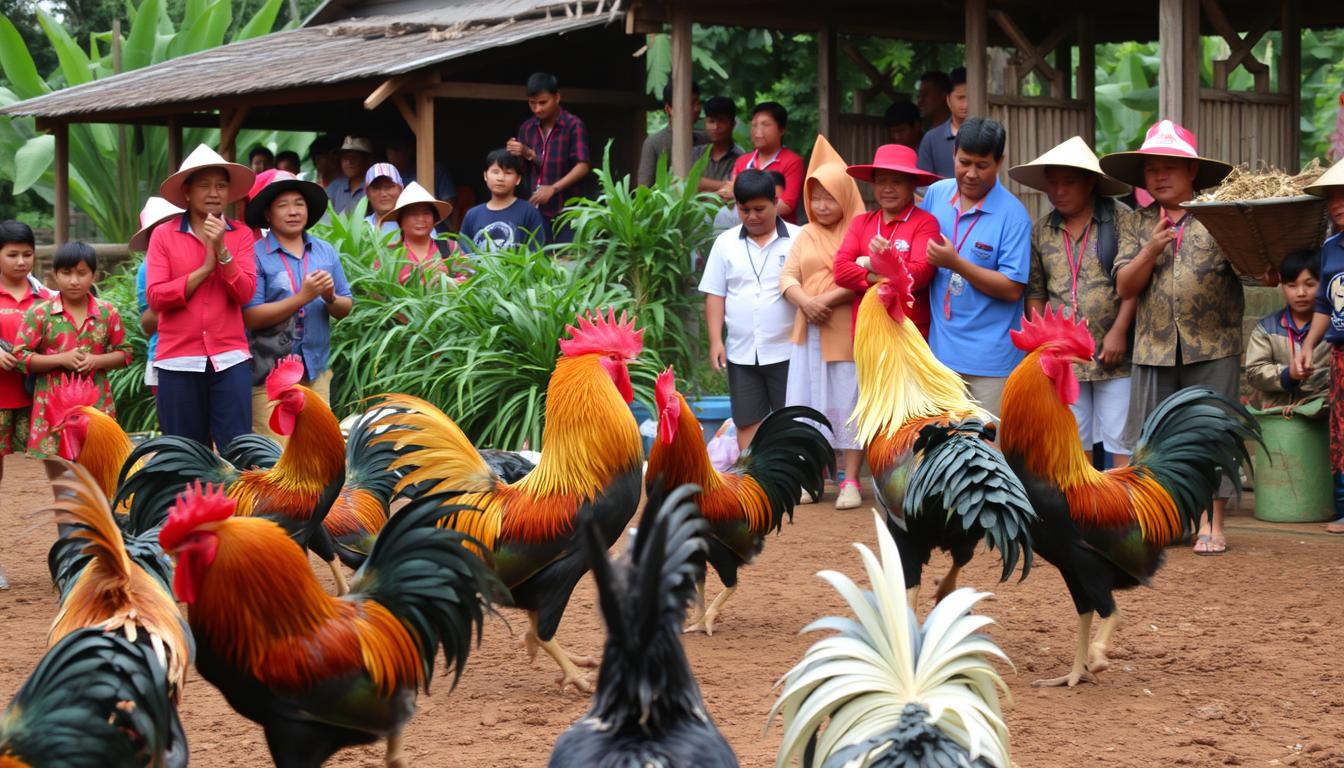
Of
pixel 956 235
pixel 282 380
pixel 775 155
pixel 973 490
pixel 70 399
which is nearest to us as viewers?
pixel 973 490

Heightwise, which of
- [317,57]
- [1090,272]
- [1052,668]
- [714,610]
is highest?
[317,57]

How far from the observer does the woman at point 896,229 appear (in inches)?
310

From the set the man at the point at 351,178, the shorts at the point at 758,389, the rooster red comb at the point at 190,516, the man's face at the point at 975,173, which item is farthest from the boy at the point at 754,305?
the rooster red comb at the point at 190,516

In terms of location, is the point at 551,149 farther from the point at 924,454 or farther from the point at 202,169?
the point at 924,454

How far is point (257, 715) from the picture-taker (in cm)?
404

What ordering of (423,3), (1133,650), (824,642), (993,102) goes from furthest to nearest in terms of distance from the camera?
(423,3), (993,102), (1133,650), (824,642)

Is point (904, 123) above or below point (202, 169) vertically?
above

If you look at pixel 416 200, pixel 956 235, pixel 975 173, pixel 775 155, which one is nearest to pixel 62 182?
pixel 416 200

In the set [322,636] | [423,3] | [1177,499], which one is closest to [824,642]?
[322,636]

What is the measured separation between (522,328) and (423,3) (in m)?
9.71

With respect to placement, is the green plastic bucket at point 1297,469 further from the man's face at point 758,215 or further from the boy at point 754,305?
the man's face at point 758,215

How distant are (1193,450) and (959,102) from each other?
529 centimetres

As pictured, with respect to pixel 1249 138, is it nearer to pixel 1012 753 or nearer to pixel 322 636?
pixel 1012 753

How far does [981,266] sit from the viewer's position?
24.9 ft
